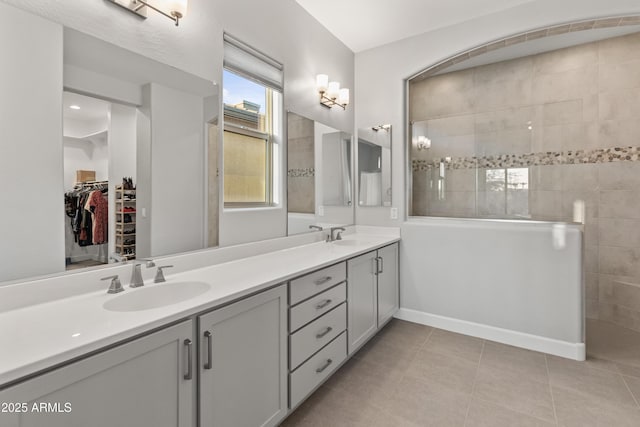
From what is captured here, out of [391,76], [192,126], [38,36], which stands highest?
[391,76]

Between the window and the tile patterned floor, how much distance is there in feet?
4.43

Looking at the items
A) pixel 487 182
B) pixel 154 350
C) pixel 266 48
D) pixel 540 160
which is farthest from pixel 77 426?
pixel 540 160

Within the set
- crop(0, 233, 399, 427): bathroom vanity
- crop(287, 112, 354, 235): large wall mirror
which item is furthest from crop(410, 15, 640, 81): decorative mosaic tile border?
crop(0, 233, 399, 427): bathroom vanity

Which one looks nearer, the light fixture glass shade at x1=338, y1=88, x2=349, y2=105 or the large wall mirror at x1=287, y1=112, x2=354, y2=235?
the large wall mirror at x1=287, y1=112, x2=354, y2=235

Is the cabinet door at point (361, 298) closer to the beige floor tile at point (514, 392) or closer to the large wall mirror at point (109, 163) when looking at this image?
the beige floor tile at point (514, 392)

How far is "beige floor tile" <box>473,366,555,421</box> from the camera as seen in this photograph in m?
1.80

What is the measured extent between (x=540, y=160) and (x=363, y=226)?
5.75 feet

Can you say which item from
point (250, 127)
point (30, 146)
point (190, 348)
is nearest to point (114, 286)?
point (190, 348)

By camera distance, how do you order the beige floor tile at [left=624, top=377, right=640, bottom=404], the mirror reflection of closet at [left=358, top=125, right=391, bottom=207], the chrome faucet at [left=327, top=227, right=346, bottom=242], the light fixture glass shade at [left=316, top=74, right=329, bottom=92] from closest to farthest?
the beige floor tile at [left=624, top=377, right=640, bottom=404] < the light fixture glass shade at [left=316, top=74, right=329, bottom=92] < the chrome faucet at [left=327, top=227, right=346, bottom=242] < the mirror reflection of closet at [left=358, top=125, right=391, bottom=207]

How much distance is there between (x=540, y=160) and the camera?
2.94 m

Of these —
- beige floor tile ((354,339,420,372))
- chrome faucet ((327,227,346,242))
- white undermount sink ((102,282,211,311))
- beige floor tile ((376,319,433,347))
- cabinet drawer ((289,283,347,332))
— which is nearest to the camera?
white undermount sink ((102,282,211,311))

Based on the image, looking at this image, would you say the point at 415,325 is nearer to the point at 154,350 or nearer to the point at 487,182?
the point at 487,182

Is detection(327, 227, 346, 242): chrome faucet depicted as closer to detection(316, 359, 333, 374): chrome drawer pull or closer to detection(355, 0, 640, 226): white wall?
detection(355, 0, 640, 226): white wall

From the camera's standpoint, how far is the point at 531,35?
2.60 m
